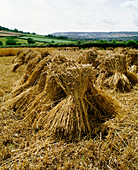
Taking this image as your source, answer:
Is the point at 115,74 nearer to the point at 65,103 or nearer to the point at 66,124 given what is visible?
the point at 65,103

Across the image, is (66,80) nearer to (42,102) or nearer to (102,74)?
(42,102)

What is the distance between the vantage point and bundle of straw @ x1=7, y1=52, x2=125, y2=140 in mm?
3439

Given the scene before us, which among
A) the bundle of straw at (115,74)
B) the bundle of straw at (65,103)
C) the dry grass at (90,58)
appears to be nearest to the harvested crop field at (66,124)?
the bundle of straw at (65,103)

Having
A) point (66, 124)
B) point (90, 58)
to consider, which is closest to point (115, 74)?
point (90, 58)

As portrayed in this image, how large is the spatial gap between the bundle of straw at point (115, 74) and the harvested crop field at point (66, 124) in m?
1.48

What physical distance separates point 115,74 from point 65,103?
12.7ft

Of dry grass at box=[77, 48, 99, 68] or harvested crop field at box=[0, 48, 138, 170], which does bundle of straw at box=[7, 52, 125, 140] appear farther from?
dry grass at box=[77, 48, 99, 68]

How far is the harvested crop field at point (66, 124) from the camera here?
283 cm

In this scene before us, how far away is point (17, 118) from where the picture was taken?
419 centimetres

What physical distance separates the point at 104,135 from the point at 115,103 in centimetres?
121

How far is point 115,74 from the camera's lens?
270 inches

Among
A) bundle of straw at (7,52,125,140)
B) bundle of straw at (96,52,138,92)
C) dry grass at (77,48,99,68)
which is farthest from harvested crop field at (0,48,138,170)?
dry grass at (77,48,99,68)

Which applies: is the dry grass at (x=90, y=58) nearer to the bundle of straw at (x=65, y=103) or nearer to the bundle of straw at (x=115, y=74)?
the bundle of straw at (x=115, y=74)

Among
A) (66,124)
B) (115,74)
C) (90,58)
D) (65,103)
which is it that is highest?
(90,58)
